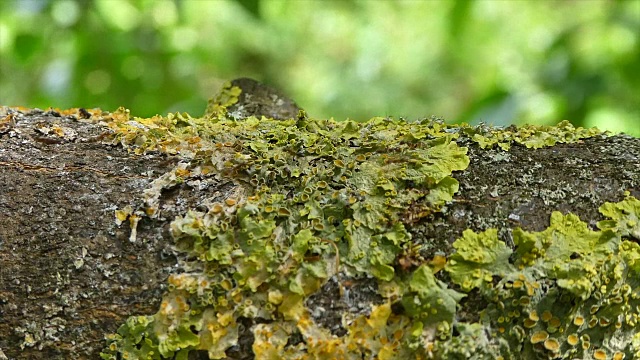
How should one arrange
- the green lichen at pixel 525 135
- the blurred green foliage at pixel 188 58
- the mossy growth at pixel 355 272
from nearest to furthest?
the mossy growth at pixel 355 272 → the green lichen at pixel 525 135 → the blurred green foliage at pixel 188 58

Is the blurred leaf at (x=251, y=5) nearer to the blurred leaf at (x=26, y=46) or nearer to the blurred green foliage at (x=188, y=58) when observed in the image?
the blurred green foliage at (x=188, y=58)

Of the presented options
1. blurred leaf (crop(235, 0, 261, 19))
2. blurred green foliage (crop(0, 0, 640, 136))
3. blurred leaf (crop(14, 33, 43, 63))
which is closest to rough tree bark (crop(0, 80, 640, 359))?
blurred green foliage (crop(0, 0, 640, 136))

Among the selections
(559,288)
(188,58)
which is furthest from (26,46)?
(559,288)

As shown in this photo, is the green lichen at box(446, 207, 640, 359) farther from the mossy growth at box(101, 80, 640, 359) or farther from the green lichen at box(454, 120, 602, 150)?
the green lichen at box(454, 120, 602, 150)

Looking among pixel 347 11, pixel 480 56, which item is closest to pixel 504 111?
pixel 347 11

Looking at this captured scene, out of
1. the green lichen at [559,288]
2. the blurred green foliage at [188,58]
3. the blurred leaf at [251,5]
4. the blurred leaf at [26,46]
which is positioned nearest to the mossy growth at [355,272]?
the green lichen at [559,288]

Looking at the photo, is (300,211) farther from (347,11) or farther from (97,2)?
(347,11)
